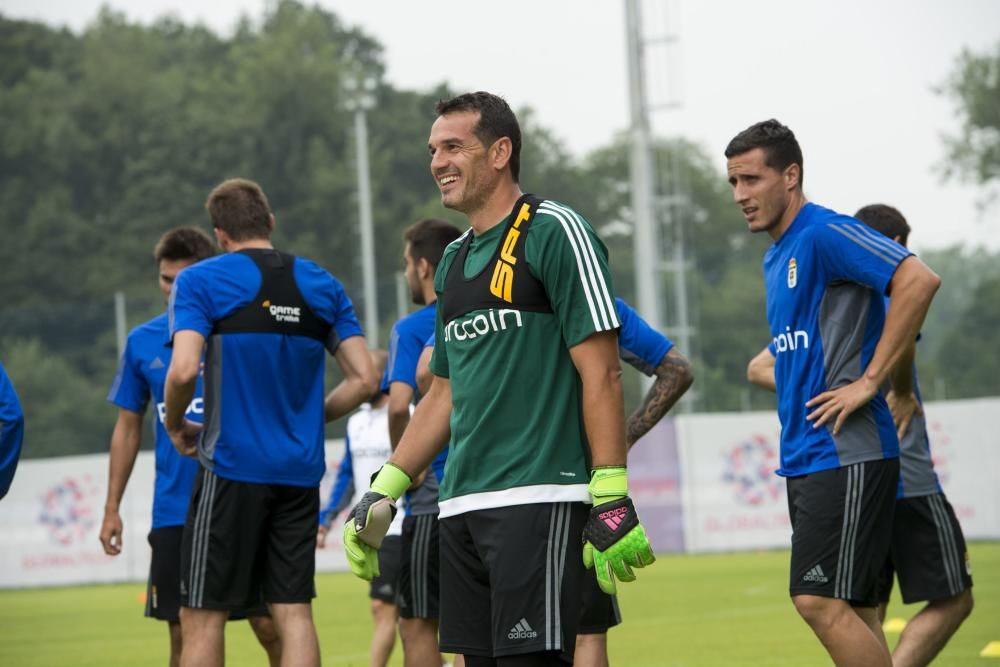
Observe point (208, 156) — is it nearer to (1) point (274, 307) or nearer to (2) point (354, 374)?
(2) point (354, 374)

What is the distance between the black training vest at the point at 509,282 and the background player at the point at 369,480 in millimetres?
4891

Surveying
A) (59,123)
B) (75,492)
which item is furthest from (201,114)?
(75,492)

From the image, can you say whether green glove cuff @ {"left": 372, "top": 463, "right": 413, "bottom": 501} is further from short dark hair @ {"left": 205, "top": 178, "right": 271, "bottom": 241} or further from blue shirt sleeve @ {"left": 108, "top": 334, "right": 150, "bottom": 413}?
blue shirt sleeve @ {"left": 108, "top": 334, "right": 150, "bottom": 413}

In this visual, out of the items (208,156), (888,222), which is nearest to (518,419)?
(888,222)

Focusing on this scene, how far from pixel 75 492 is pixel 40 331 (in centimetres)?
971

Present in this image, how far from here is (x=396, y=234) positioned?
63.1 m

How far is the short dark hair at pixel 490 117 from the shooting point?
511 centimetres

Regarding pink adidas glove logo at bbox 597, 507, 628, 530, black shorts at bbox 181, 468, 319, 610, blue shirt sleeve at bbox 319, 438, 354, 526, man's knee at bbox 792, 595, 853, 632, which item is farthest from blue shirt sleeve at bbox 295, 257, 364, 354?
blue shirt sleeve at bbox 319, 438, 354, 526

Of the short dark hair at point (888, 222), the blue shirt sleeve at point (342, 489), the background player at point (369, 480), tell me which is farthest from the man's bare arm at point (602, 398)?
the blue shirt sleeve at point (342, 489)

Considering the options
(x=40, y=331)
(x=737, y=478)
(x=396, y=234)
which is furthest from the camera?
(x=396, y=234)

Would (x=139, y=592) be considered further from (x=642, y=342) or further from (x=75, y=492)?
(x=642, y=342)

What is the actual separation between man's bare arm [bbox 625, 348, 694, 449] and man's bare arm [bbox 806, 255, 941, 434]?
864mm

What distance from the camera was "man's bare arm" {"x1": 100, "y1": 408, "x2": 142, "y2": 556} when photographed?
855cm

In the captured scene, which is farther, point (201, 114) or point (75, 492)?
point (201, 114)
